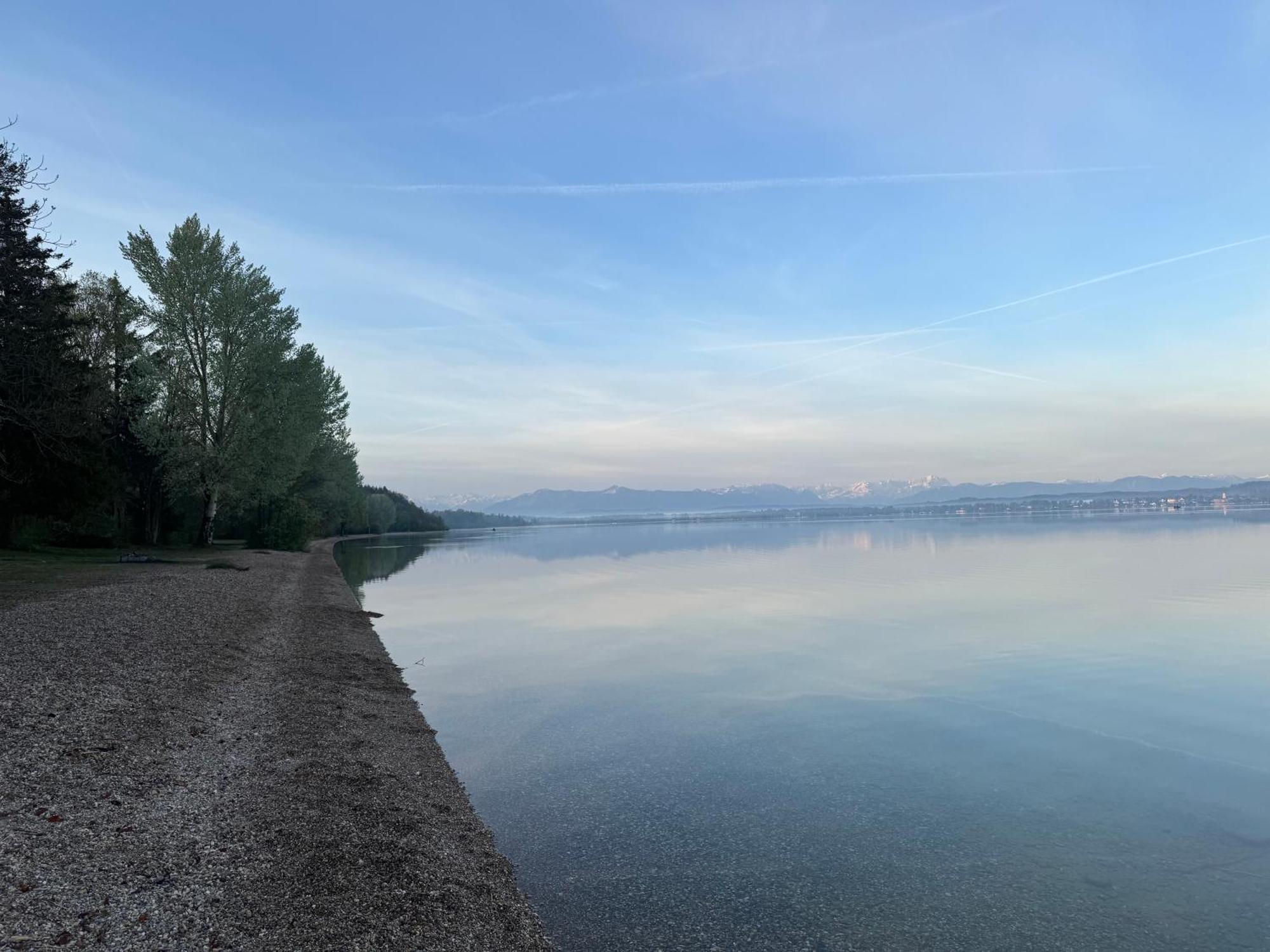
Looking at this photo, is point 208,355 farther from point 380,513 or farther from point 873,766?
point 380,513

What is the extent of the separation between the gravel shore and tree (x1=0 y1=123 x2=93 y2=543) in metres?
7.04

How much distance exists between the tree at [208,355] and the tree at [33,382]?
4166 mm

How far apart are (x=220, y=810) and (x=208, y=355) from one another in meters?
38.7

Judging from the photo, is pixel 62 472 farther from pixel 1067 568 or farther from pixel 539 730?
pixel 1067 568

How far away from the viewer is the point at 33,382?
19797 mm

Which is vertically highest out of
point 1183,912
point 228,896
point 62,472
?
point 62,472

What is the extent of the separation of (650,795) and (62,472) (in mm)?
31732

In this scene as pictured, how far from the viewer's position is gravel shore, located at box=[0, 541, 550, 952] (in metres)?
5.70

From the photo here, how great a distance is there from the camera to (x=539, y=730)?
13.3 metres

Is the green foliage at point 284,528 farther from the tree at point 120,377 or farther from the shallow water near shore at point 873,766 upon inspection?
the shallow water near shore at point 873,766

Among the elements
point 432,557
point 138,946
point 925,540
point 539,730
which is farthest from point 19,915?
point 925,540

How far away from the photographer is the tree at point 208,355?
3884 centimetres

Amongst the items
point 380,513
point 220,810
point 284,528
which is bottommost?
point 220,810

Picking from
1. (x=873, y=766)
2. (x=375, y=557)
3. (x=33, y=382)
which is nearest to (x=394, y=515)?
(x=375, y=557)
